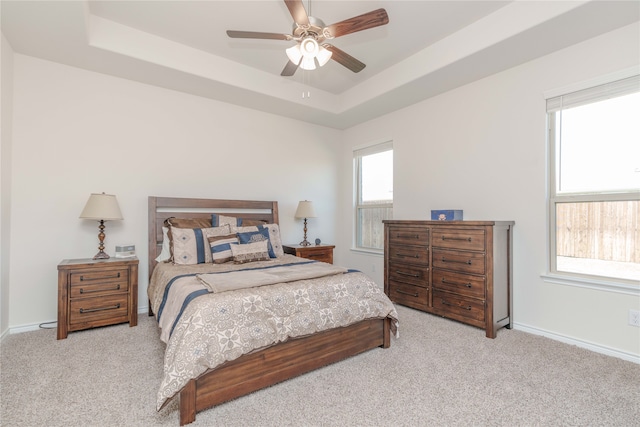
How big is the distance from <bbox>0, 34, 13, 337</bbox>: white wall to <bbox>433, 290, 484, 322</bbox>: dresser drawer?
4153 mm

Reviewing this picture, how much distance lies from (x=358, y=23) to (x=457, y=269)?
245 cm

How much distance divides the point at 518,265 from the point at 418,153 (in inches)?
71.1

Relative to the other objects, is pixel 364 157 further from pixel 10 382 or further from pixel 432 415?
pixel 10 382

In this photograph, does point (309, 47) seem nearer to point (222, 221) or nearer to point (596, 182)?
point (222, 221)

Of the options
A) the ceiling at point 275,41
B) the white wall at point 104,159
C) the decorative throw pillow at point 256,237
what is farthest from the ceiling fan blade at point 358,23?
the white wall at point 104,159

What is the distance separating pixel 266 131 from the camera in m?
4.45

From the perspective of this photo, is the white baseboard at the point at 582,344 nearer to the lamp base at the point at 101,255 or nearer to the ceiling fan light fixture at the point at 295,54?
the ceiling fan light fixture at the point at 295,54

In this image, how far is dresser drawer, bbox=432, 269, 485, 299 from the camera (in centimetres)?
295

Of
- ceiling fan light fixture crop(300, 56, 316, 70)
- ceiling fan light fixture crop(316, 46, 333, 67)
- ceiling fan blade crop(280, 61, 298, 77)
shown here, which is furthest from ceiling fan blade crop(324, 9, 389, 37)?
ceiling fan blade crop(280, 61, 298, 77)

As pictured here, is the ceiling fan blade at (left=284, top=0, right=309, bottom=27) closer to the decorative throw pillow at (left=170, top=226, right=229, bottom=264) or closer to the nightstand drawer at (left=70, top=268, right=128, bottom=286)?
the decorative throw pillow at (left=170, top=226, right=229, bottom=264)

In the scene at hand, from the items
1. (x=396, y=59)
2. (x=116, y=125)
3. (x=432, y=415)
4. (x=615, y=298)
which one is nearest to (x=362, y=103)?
(x=396, y=59)

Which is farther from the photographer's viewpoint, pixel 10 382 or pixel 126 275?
pixel 126 275

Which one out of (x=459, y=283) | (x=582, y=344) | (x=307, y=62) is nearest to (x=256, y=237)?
(x=307, y=62)

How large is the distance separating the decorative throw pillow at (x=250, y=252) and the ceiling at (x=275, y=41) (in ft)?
6.23
